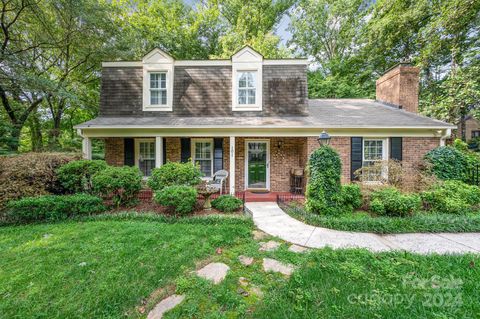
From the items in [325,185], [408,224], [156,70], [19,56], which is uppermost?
[19,56]

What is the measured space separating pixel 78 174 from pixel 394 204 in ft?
29.0

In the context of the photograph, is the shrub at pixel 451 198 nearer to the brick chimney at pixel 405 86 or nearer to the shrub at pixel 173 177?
the brick chimney at pixel 405 86

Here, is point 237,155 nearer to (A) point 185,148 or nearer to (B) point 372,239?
(A) point 185,148

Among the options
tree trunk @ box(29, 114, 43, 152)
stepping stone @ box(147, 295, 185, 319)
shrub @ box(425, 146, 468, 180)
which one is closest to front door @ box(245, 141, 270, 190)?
shrub @ box(425, 146, 468, 180)

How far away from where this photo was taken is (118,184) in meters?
5.46

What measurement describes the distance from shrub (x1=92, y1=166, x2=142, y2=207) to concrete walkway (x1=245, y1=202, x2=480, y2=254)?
12.5ft

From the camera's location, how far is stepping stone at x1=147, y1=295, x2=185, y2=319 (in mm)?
2200

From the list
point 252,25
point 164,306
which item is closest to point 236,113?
point 164,306

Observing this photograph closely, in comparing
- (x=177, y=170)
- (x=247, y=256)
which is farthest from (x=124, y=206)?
(x=247, y=256)

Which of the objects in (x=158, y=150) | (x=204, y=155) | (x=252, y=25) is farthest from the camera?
(x=252, y=25)

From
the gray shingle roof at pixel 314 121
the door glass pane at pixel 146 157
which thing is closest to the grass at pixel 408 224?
the gray shingle roof at pixel 314 121

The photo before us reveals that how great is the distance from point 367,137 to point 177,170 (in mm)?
6879

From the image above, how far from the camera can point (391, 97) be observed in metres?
9.42

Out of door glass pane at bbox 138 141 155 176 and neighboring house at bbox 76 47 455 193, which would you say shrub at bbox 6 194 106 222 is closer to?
neighboring house at bbox 76 47 455 193
